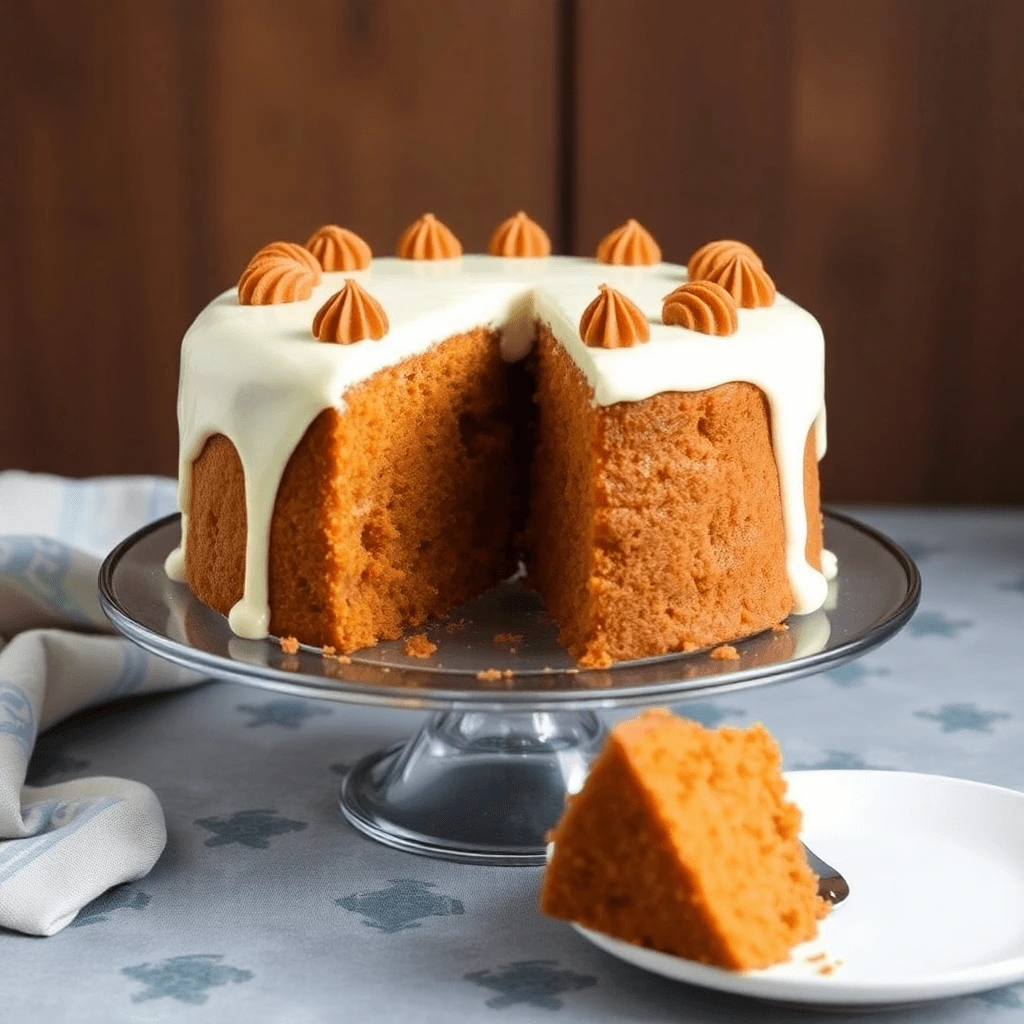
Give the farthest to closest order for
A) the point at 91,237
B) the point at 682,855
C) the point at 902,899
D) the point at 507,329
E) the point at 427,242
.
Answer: the point at 91,237, the point at 427,242, the point at 507,329, the point at 902,899, the point at 682,855

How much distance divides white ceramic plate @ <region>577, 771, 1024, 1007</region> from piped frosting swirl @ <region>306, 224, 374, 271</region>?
1029 millimetres

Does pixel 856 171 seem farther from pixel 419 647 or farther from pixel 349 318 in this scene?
pixel 419 647

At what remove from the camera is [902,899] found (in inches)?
72.6

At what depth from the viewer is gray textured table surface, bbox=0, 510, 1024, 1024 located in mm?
1750

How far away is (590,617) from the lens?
2.09 meters

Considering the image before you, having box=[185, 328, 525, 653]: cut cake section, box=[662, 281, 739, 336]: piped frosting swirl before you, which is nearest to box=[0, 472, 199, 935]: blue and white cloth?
box=[185, 328, 525, 653]: cut cake section

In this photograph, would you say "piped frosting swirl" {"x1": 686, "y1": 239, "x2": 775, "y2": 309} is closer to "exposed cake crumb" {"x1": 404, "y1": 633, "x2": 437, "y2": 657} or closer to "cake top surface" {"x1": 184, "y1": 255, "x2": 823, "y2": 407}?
"cake top surface" {"x1": 184, "y1": 255, "x2": 823, "y2": 407}

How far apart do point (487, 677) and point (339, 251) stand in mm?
853

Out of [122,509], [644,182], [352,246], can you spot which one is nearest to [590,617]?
[352,246]

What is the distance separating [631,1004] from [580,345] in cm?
81

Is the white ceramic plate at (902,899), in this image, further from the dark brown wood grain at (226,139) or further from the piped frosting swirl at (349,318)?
the dark brown wood grain at (226,139)

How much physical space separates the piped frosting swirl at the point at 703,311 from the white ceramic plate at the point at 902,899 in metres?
0.56

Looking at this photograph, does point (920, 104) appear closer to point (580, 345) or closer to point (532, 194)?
point (532, 194)

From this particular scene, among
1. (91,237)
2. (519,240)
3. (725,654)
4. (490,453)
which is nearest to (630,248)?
(519,240)
